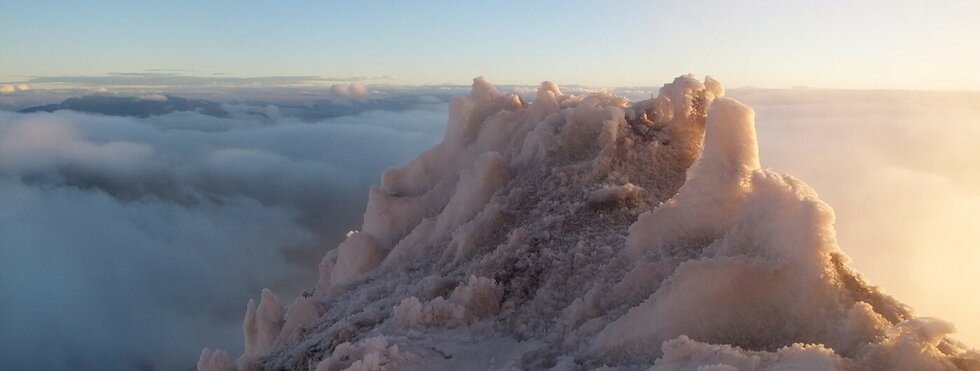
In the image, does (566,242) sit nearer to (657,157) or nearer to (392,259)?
(657,157)

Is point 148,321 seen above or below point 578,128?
below

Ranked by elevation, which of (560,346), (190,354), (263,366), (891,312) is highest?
(891,312)

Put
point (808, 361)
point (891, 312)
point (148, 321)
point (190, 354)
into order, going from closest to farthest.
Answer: point (808, 361)
point (891, 312)
point (190, 354)
point (148, 321)

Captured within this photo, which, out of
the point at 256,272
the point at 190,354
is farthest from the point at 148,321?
the point at 256,272

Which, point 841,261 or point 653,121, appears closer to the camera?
point 841,261

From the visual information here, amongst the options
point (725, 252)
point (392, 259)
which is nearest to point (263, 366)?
point (392, 259)

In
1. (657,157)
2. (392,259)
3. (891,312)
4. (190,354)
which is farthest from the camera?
(190,354)

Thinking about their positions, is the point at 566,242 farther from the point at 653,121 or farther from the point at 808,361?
the point at 808,361
